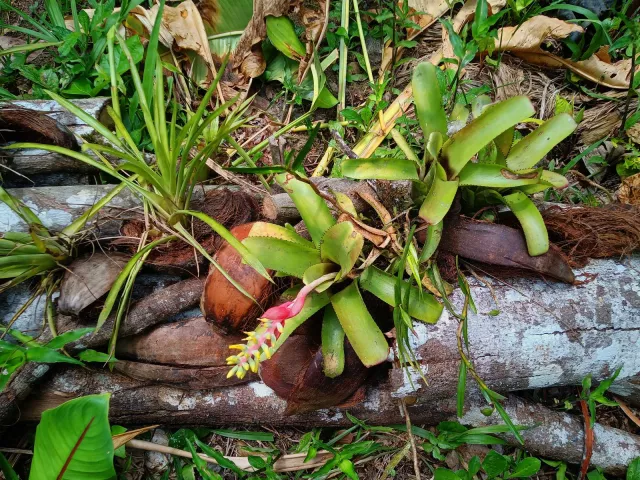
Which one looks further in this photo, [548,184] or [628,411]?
[628,411]

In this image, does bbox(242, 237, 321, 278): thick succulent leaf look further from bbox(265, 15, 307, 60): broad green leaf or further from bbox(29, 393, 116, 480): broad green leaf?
bbox(265, 15, 307, 60): broad green leaf

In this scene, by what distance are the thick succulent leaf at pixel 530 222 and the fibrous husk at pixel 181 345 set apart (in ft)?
3.36

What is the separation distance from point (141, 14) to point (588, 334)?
2.38 m

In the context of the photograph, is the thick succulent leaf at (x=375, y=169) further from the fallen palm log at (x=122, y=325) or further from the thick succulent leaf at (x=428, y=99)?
the fallen palm log at (x=122, y=325)

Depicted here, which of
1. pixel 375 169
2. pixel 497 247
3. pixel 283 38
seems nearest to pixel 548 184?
pixel 497 247

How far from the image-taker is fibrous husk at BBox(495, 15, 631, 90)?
235 cm

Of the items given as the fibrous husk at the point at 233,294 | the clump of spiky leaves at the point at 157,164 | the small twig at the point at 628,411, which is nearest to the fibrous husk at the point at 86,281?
the clump of spiky leaves at the point at 157,164

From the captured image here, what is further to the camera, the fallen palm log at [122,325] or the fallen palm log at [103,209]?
the fallen palm log at [103,209]

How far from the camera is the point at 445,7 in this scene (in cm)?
249

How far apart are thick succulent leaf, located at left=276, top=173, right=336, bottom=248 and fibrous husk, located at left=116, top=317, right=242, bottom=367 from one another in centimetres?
50

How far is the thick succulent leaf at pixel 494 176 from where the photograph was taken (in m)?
1.41

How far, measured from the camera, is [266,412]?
1.72 meters

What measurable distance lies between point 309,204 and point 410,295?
43 centimetres

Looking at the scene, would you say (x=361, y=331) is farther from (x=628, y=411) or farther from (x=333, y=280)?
(x=628, y=411)
